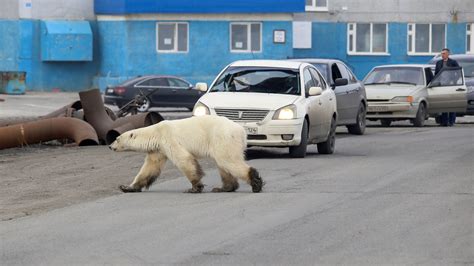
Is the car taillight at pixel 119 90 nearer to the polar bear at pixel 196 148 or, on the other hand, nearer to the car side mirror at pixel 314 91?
the car side mirror at pixel 314 91

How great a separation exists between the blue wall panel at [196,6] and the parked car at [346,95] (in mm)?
22137

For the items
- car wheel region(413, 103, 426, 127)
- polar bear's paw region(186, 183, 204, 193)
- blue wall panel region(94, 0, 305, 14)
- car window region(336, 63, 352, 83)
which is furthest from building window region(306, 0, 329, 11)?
polar bear's paw region(186, 183, 204, 193)

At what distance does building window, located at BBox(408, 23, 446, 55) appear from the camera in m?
51.6

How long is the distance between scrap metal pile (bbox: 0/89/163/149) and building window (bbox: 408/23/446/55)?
30660mm

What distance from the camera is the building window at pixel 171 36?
1864 inches

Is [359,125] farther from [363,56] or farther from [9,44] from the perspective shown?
[363,56]

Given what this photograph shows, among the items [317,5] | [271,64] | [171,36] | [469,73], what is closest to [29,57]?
[171,36]

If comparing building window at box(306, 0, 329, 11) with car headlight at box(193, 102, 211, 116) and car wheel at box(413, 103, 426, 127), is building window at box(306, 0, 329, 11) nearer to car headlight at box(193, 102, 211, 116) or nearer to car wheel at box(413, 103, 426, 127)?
car wheel at box(413, 103, 426, 127)

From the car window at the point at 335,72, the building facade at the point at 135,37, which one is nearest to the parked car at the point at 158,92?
the building facade at the point at 135,37

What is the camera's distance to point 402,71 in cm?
2911

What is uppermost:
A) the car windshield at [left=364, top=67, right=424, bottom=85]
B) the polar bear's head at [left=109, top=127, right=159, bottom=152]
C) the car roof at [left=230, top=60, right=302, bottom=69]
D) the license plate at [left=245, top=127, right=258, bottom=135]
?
the car roof at [left=230, top=60, right=302, bottom=69]

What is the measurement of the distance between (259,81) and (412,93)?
9.97m

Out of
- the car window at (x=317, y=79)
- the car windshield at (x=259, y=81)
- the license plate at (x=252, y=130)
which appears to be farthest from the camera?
the car window at (x=317, y=79)

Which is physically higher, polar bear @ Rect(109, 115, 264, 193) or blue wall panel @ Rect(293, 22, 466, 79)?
blue wall panel @ Rect(293, 22, 466, 79)
